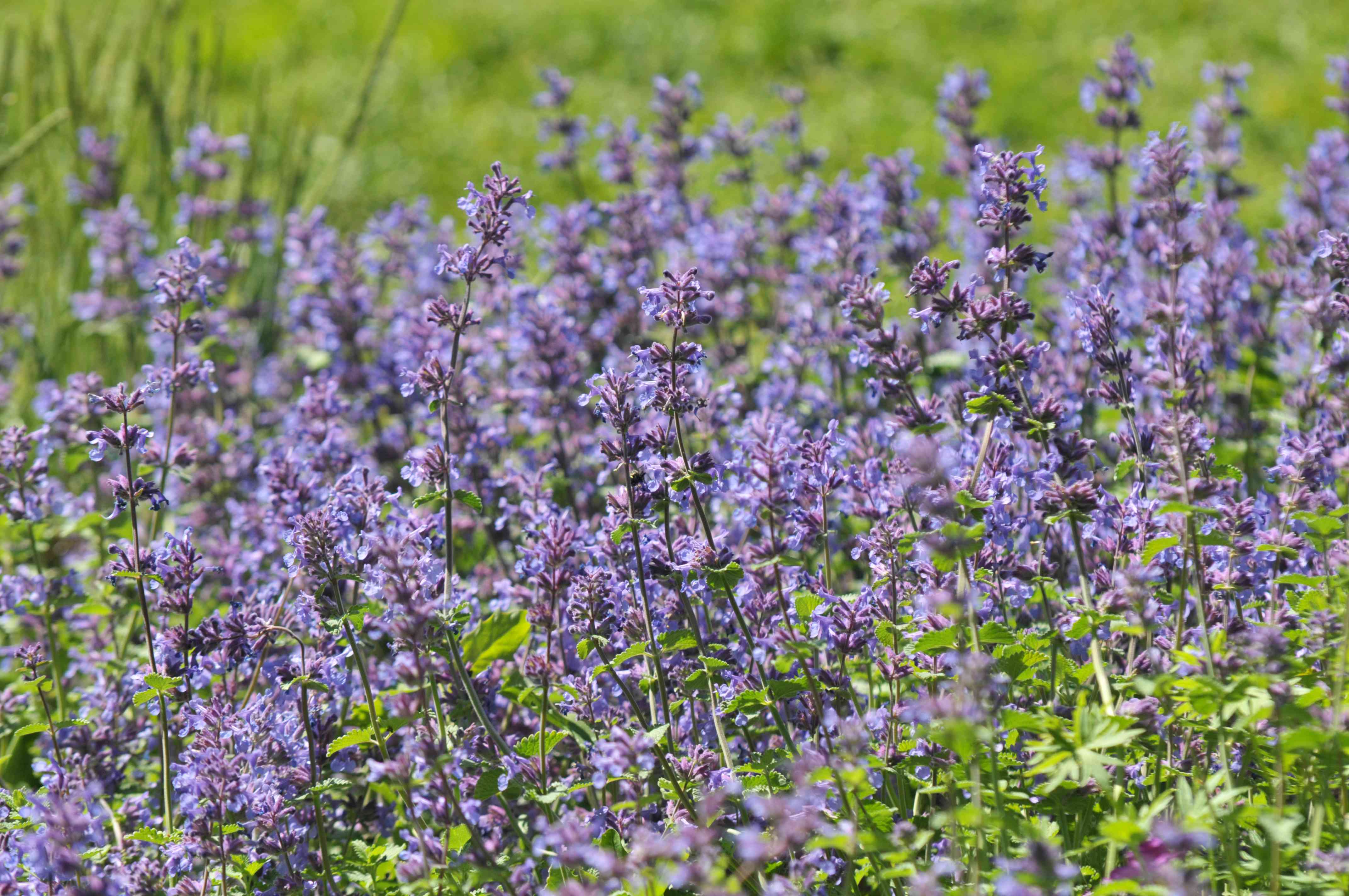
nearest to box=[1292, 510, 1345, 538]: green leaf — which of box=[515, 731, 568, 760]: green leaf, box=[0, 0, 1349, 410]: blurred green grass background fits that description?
box=[515, 731, 568, 760]: green leaf

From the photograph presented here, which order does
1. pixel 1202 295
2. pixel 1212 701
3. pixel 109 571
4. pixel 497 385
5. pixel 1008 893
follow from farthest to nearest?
pixel 497 385 → pixel 1202 295 → pixel 109 571 → pixel 1212 701 → pixel 1008 893

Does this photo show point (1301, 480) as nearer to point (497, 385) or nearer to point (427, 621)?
point (427, 621)

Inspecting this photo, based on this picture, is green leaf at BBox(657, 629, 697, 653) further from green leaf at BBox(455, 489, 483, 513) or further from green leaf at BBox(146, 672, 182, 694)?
green leaf at BBox(146, 672, 182, 694)

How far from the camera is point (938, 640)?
99.0 inches

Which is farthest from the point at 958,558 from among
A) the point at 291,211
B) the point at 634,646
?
the point at 291,211

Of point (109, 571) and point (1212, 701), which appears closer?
point (1212, 701)

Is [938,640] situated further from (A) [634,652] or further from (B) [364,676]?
(B) [364,676]

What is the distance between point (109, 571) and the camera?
3154 millimetres

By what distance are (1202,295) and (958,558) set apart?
2599mm

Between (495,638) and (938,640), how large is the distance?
4.09 ft

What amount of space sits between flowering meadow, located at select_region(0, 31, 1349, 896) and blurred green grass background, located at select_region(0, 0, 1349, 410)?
3699mm

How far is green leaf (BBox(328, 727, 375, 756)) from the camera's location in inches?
105

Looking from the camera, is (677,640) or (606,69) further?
(606,69)

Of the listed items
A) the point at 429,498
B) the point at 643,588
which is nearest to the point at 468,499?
the point at 429,498
